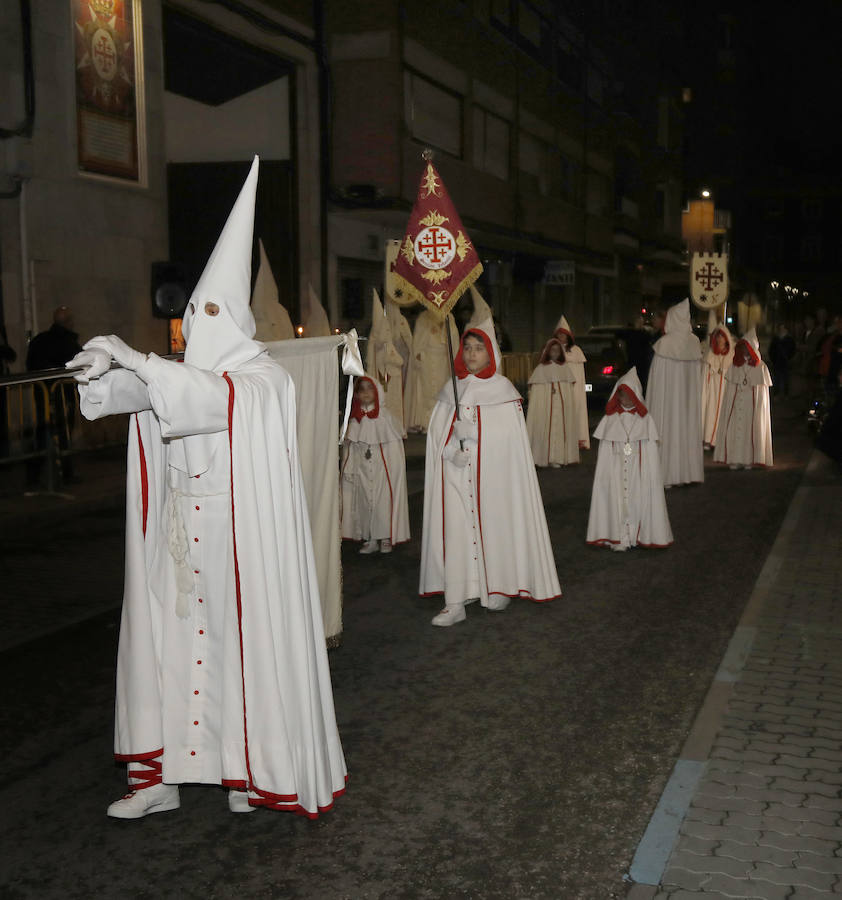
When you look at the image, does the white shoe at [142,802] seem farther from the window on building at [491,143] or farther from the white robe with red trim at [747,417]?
the window on building at [491,143]

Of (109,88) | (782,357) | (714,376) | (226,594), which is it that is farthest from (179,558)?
(782,357)

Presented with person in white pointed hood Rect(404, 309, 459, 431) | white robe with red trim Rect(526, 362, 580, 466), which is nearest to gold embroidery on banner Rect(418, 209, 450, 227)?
white robe with red trim Rect(526, 362, 580, 466)

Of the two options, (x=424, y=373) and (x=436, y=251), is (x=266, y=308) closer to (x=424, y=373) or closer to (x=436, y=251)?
(x=424, y=373)

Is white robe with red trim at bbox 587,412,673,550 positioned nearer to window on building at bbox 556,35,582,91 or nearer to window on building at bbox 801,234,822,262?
window on building at bbox 556,35,582,91

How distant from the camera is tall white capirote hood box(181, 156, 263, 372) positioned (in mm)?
4398

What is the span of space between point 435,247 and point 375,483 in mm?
2486

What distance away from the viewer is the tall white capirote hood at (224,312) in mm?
4398

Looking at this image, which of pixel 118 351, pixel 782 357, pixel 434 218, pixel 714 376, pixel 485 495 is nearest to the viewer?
pixel 118 351

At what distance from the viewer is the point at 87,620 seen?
25.4 feet

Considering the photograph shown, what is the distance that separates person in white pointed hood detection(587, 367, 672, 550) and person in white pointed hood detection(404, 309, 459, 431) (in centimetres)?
1014

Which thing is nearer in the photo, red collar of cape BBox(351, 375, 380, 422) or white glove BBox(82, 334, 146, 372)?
white glove BBox(82, 334, 146, 372)

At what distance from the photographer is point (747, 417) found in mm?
15383

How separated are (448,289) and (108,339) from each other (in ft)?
15.3

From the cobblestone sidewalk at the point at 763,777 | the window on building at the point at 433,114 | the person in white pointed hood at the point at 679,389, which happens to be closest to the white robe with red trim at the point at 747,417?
the person in white pointed hood at the point at 679,389
